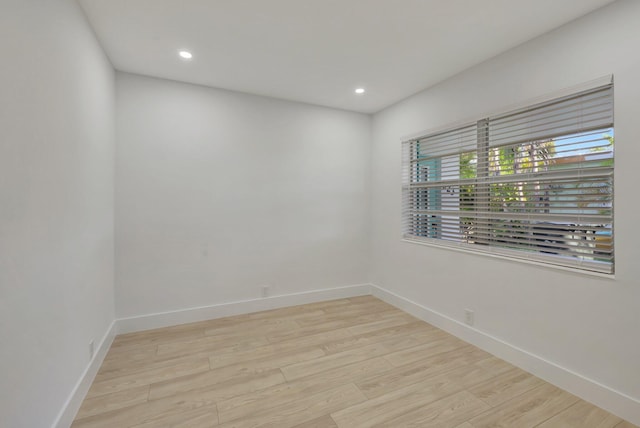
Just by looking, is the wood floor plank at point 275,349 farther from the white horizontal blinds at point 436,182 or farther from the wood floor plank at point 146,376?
the white horizontal blinds at point 436,182

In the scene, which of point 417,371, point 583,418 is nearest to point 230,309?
point 417,371

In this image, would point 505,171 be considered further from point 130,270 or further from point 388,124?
point 130,270

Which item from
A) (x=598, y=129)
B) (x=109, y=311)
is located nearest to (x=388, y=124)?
(x=598, y=129)

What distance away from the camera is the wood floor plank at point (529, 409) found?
5.49 ft

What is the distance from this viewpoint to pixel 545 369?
207cm

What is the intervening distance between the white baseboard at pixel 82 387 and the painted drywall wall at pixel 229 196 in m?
0.51

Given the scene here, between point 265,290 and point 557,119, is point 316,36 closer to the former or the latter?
point 557,119

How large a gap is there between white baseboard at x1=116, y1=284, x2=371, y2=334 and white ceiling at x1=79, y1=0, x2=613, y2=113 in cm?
249

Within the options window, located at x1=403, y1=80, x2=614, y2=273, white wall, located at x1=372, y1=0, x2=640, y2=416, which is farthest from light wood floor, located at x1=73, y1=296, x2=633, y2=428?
window, located at x1=403, y1=80, x2=614, y2=273

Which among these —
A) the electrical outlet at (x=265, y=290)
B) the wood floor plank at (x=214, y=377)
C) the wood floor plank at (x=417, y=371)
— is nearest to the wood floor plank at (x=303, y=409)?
the wood floor plank at (x=417, y=371)

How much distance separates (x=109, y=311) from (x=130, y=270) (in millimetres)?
408

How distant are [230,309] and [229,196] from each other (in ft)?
4.32

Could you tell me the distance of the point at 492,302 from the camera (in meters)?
2.45

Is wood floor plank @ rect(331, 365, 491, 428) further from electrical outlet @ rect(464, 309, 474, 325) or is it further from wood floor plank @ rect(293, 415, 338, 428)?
electrical outlet @ rect(464, 309, 474, 325)
